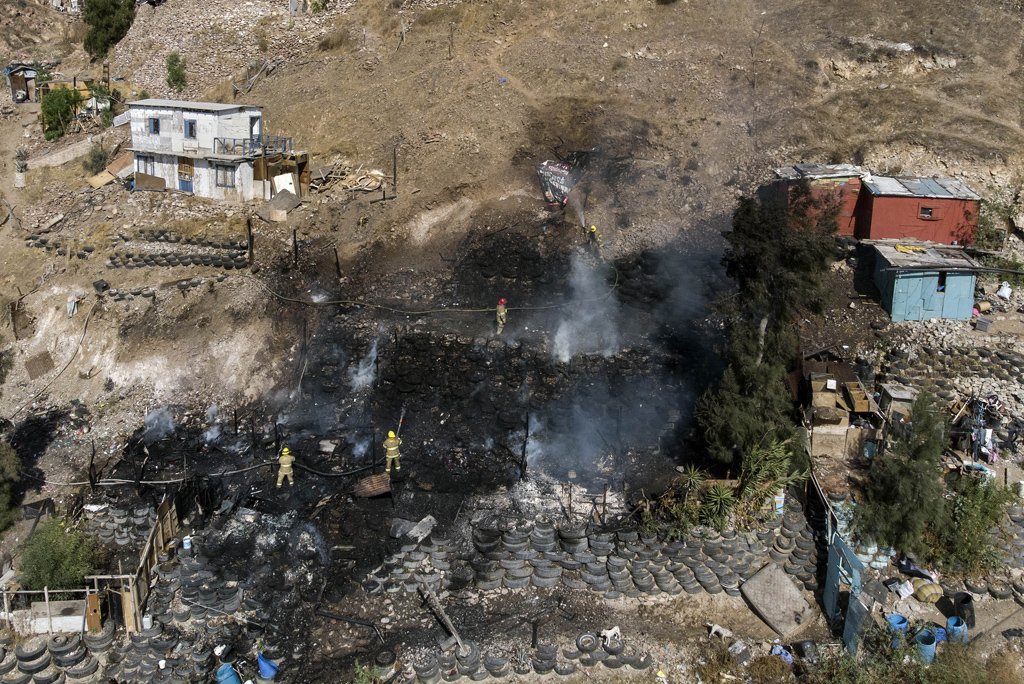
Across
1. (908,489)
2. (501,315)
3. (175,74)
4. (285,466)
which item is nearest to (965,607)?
(908,489)

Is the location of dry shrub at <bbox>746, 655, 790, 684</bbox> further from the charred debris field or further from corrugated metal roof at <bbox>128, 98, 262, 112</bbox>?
corrugated metal roof at <bbox>128, 98, 262, 112</bbox>

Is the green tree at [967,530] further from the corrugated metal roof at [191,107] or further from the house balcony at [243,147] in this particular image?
the corrugated metal roof at [191,107]

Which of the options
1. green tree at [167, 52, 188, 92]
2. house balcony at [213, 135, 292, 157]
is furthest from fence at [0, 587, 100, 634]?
green tree at [167, 52, 188, 92]

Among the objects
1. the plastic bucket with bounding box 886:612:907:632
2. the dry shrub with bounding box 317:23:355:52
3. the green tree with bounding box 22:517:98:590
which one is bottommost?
the plastic bucket with bounding box 886:612:907:632

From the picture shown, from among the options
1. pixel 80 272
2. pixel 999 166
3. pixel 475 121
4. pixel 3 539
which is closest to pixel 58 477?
pixel 3 539

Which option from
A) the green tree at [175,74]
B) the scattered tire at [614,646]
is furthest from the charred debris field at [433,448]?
the green tree at [175,74]

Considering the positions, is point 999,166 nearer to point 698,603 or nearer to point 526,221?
point 526,221

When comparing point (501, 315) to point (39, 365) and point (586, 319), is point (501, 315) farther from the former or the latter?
point (39, 365)
